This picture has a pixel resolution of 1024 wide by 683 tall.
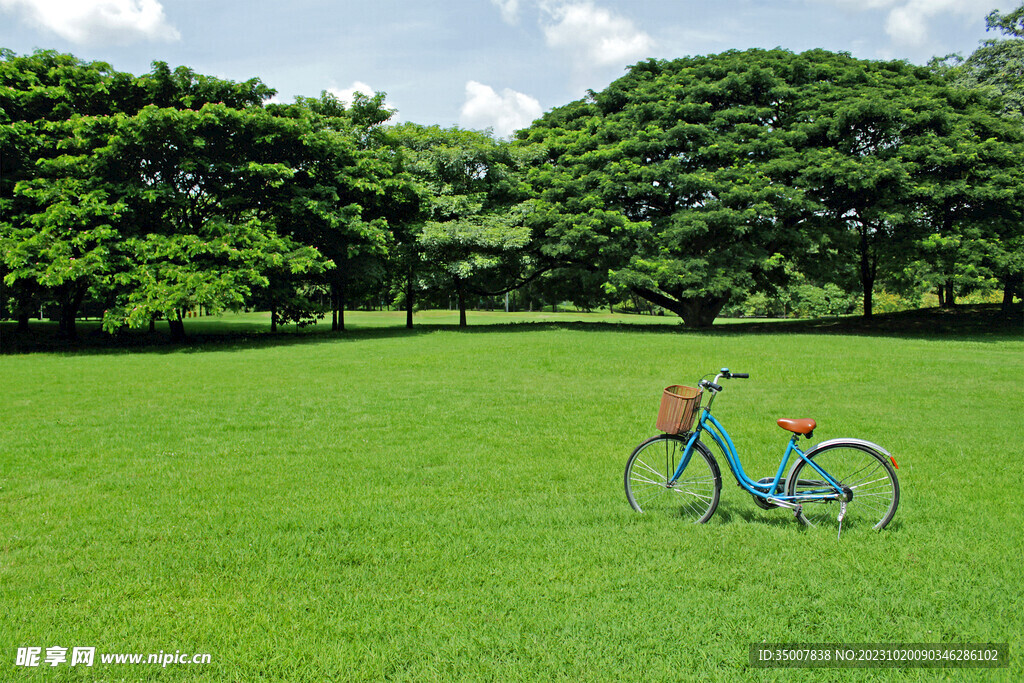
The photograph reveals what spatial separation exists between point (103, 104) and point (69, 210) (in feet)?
18.5

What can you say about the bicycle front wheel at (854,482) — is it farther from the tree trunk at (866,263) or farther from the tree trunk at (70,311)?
the tree trunk at (70,311)

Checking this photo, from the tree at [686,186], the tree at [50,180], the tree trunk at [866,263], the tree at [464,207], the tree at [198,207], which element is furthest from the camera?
the tree trunk at [866,263]

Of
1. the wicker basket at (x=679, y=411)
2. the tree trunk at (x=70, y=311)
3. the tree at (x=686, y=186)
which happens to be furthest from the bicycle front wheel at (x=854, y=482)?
the tree trunk at (x=70, y=311)

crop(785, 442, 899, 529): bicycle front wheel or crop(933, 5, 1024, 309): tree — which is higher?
crop(933, 5, 1024, 309): tree

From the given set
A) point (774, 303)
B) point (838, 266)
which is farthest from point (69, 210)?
point (774, 303)

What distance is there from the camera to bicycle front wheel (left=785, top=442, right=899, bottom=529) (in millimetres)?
4801

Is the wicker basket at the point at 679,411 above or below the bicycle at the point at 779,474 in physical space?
above

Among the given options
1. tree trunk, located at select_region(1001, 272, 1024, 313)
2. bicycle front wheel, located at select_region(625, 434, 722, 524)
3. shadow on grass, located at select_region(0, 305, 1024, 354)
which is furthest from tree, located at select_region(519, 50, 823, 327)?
bicycle front wheel, located at select_region(625, 434, 722, 524)

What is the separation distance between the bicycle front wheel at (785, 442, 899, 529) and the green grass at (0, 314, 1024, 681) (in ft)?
0.63

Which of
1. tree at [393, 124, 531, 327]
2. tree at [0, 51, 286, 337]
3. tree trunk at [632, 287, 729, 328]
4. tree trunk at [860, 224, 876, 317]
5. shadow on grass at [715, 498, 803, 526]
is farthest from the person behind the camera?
tree trunk at [632, 287, 729, 328]

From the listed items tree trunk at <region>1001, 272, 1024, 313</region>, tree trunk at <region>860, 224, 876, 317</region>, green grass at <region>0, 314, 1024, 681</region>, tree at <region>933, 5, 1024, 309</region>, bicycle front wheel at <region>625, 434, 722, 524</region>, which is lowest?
green grass at <region>0, 314, 1024, 681</region>

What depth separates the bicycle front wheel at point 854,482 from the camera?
15.8 ft

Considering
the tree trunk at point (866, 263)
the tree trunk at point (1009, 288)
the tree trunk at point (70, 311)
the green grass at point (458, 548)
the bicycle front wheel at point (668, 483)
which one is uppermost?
the tree trunk at point (866, 263)

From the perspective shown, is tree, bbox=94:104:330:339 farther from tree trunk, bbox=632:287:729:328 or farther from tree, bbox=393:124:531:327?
tree trunk, bbox=632:287:729:328
